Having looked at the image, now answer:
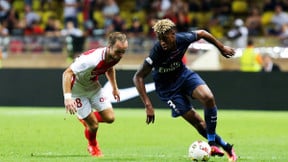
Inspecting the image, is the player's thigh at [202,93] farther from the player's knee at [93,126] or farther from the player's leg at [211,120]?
the player's knee at [93,126]

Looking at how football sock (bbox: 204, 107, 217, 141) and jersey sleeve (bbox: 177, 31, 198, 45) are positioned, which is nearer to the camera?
football sock (bbox: 204, 107, 217, 141)

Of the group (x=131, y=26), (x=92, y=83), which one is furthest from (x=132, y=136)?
(x=131, y=26)

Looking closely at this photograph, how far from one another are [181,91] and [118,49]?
3.84ft

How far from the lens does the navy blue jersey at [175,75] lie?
37.3 feet

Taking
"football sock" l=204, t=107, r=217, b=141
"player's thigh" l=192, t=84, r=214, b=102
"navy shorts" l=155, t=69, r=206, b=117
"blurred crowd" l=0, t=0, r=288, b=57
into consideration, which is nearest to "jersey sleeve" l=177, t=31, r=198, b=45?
"navy shorts" l=155, t=69, r=206, b=117

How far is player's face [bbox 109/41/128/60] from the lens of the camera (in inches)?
444

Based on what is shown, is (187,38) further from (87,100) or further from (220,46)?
(87,100)

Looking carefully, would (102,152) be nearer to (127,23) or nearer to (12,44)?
(12,44)

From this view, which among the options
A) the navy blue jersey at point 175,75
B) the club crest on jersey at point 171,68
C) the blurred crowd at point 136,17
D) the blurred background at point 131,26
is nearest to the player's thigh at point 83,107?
the navy blue jersey at point 175,75

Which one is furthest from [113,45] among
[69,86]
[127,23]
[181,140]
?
[127,23]

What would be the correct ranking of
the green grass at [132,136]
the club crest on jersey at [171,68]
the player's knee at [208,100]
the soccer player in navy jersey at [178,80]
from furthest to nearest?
the green grass at [132,136] → the club crest on jersey at [171,68] → the player's knee at [208,100] → the soccer player in navy jersey at [178,80]

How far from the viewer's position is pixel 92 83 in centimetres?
1234

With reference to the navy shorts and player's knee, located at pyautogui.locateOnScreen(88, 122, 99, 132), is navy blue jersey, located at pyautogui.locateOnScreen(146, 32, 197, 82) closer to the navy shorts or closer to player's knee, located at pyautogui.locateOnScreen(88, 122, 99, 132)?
the navy shorts

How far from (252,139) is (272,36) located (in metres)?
9.59
